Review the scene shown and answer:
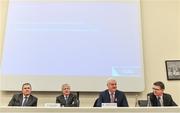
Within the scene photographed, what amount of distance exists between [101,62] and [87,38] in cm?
54

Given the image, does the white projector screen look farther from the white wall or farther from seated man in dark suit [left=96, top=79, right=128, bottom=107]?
seated man in dark suit [left=96, top=79, right=128, bottom=107]

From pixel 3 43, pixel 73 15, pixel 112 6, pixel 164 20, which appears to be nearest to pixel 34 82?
pixel 3 43

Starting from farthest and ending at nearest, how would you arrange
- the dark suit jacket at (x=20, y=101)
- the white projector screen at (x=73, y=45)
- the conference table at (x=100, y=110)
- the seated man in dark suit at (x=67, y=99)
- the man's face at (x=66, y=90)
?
the white projector screen at (x=73, y=45) < the man's face at (x=66, y=90) < the seated man in dark suit at (x=67, y=99) < the dark suit jacket at (x=20, y=101) < the conference table at (x=100, y=110)

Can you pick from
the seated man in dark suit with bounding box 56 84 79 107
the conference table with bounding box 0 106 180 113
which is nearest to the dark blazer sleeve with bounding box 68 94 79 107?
the seated man in dark suit with bounding box 56 84 79 107

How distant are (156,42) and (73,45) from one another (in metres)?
1.63

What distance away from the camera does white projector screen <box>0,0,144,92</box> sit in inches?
238

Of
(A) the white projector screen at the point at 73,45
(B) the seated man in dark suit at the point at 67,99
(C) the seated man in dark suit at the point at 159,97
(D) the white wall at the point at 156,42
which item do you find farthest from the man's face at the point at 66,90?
(C) the seated man in dark suit at the point at 159,97

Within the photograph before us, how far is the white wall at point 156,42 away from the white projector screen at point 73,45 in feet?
0.65

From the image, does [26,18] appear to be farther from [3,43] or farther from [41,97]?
[41,97]

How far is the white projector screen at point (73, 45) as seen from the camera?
605cm

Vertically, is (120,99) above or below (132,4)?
below

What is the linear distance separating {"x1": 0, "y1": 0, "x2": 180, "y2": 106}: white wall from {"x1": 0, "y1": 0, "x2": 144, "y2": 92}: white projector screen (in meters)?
0.20

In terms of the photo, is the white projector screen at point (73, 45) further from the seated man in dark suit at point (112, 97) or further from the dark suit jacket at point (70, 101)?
the seated man in dark suit at point (112, 97)

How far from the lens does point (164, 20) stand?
654 cm
